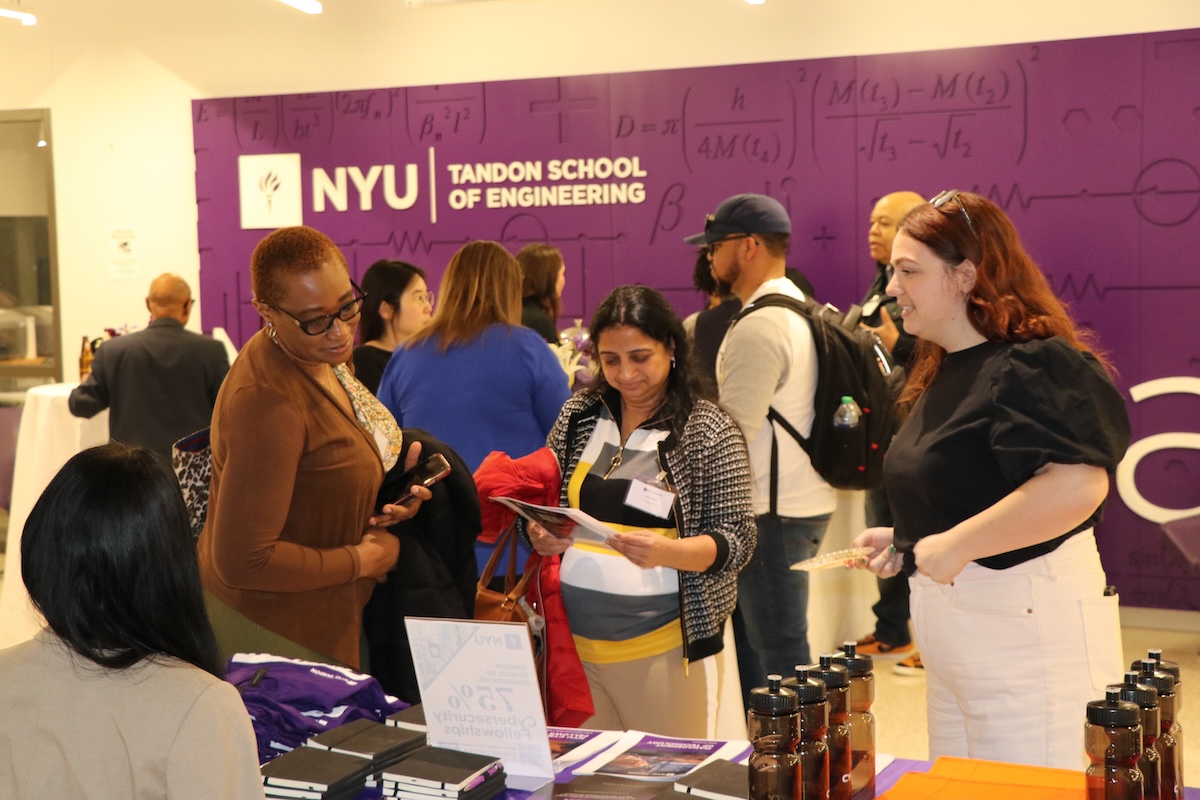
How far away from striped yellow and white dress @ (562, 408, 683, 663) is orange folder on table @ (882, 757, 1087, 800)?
0.88 meters

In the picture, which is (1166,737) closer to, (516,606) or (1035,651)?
(1035,651)

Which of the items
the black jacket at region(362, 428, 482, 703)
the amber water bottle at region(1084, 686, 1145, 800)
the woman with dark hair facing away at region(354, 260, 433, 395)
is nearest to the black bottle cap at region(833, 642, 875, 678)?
the amber water bottle at region(1084, 686, 1145, 800)

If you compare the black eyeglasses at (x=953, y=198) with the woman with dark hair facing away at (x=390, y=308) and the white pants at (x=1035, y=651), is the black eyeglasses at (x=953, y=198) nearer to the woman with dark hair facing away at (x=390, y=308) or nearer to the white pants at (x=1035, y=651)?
the white pants at (x=1035, y=651)

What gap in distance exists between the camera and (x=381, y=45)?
7086mm

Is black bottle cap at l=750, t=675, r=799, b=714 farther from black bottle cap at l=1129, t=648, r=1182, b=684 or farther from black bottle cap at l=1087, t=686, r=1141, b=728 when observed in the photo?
black bottle cap at l=1129, t=648, r=1182, b=684

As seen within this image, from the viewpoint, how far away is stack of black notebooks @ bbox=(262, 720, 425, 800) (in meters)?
1.95

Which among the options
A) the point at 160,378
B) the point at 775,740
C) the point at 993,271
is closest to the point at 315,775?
the point at 775,740

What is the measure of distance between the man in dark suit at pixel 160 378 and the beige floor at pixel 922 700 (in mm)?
3067

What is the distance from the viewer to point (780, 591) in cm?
396

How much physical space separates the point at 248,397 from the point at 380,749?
2.40ft

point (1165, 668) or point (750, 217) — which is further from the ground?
point (750, 217)

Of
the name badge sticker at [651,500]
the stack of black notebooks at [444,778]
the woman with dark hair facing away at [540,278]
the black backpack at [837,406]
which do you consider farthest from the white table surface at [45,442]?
the stack of black notebooks at [444,778]

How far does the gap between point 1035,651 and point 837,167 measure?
4279 millimetres

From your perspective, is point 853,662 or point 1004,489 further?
point 1004,489
